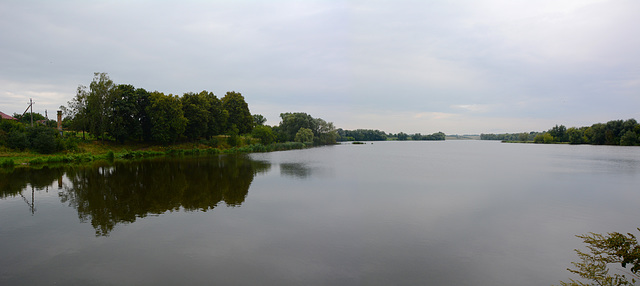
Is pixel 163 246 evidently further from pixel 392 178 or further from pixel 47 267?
pixel 392 178

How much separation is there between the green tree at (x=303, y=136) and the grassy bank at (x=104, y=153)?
21352 millimetres

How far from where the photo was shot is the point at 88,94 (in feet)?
135

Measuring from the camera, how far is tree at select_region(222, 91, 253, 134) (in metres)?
57.5

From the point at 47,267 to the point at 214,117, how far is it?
160 feet

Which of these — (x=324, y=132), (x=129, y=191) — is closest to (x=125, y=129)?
(x=129, y=191)

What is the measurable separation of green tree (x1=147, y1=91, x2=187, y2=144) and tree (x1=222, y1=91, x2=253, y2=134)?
12.6m

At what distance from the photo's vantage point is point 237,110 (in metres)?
57.9

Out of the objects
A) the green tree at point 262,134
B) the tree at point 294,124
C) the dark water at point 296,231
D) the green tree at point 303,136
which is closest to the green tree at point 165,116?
the green tree at point 262,134

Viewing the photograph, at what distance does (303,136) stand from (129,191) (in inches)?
2612

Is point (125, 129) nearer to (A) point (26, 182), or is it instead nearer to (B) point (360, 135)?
(A) point (26, 182)

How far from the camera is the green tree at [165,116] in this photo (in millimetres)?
42906

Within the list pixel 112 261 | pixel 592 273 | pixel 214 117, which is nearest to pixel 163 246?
pixel 112 261

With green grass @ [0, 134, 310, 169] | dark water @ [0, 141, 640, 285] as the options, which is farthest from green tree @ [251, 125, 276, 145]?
dark water @ [0, 141, 640, 285]

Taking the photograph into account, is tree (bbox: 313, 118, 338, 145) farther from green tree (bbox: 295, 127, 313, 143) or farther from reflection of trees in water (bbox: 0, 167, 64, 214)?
reflection of trees in water (bbox: 0, 167, 64, 214)
